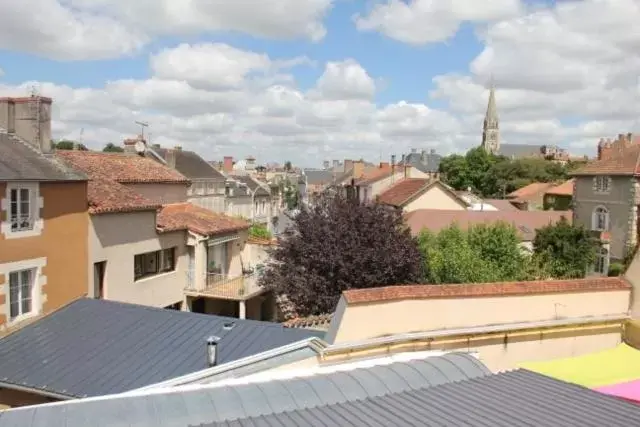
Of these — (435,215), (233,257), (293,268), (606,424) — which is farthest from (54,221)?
(435,215)

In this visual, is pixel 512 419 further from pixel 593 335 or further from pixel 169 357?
pixel 169 357

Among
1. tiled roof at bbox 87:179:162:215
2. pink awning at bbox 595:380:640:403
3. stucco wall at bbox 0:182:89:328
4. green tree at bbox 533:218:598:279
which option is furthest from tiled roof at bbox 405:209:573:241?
pink awning at bbox 595:380:640:403

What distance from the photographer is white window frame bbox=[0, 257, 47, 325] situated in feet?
53.0

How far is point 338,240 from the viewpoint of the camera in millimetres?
22969

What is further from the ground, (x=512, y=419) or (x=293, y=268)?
(x=512, y=419)

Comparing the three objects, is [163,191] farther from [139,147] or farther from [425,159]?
[425,159]

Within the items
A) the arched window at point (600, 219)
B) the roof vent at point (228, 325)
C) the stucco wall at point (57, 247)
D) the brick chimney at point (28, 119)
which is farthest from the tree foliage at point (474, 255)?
the brick chimney at point (28, 119)

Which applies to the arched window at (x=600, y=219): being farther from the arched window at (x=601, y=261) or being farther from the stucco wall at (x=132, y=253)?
the stucco wall at (x=132, y=253)

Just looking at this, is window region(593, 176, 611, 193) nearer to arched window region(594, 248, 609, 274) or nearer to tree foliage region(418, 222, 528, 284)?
arched window region(594, 248, 609, 274)

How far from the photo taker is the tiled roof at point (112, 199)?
19.9 metres

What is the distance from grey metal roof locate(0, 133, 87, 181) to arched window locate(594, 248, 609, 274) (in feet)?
126

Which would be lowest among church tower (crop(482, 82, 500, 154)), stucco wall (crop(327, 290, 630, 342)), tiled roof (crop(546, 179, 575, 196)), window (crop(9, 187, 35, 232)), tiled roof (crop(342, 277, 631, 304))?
stucco wall (crop(327, 290, 630, 342))

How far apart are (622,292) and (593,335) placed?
0.87 metres

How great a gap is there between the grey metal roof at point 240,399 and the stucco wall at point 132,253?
15.5 metres
